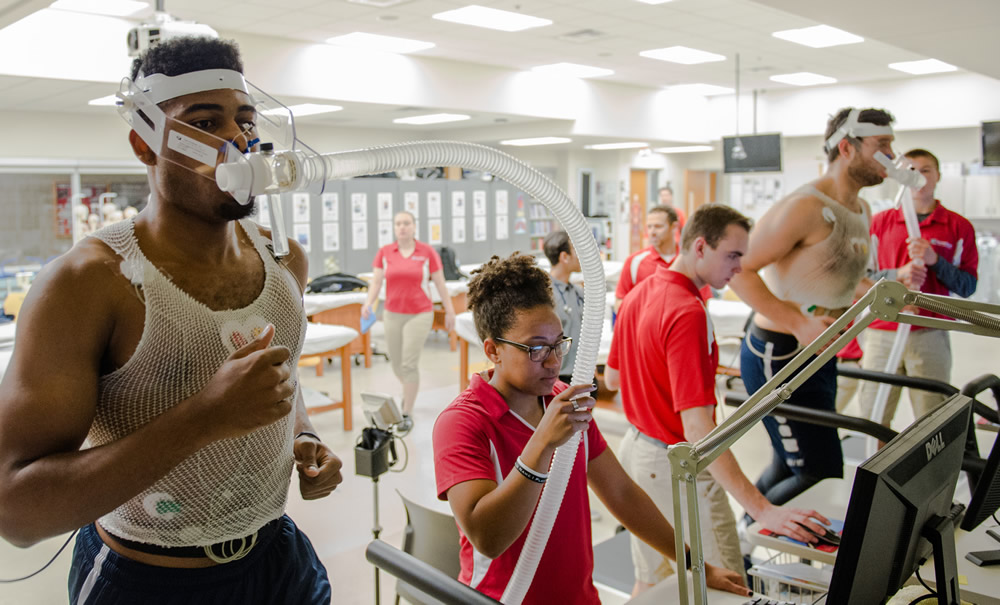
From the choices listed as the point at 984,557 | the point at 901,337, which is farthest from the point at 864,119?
the point at 984,557

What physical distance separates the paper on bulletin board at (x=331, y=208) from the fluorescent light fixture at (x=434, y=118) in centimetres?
134

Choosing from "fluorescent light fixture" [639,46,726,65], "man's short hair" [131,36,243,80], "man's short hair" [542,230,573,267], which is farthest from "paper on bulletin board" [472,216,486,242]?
"man's short hair" [131,36,243,80]

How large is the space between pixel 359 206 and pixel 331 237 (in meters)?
0.60

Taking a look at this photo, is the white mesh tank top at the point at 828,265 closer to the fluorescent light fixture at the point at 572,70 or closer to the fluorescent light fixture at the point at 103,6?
the fluorescent light fixture at the point at 103,6

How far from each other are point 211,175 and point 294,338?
0.34m

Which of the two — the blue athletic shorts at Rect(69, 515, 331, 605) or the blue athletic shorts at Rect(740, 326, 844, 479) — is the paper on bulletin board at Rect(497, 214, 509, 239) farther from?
the blue athletic shorts at Rect(69, 515, 331, 605)

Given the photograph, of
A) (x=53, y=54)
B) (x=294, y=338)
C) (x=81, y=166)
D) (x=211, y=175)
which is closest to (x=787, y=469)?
(x=294, y=338)

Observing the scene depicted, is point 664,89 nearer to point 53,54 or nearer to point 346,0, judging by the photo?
point 346,0

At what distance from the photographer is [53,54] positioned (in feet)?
20.6

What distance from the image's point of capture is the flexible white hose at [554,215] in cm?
121

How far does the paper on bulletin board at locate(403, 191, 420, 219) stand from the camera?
37.2 feet

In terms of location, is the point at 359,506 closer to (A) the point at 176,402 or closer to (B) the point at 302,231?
(A) the point at 176,402

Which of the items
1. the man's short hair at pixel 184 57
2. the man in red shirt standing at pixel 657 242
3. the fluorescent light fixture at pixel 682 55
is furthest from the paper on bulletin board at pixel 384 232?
the man's short hair at pixel 184 57

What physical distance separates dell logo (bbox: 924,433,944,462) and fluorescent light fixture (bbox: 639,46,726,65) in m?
7.79
